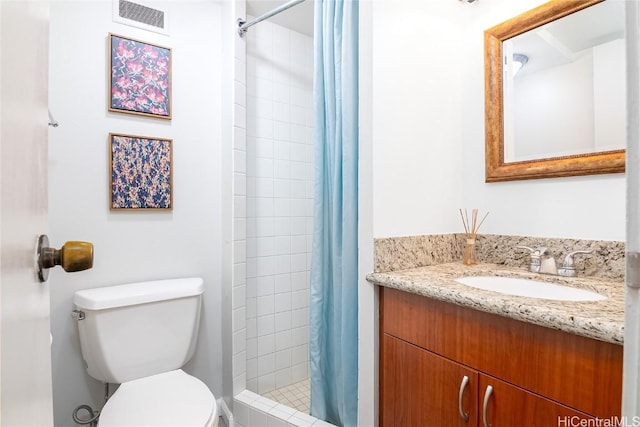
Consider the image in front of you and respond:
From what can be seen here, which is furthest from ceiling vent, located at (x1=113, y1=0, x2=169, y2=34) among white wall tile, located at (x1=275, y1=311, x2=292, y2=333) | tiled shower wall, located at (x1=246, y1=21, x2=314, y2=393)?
white wall tile, located at (x1=275, y1=311, x2=292, y2=333)

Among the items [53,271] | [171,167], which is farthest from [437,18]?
[53,271]

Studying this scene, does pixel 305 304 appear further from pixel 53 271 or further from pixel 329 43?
pixel 329 43

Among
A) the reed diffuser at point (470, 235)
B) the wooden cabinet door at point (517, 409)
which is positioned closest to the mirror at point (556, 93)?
the reed diffuser at point (470, 235)

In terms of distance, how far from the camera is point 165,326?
58.2 inches

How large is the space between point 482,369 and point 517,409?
0.36ft

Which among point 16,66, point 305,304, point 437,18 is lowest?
point 305,304

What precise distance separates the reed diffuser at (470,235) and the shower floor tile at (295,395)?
3.92ft

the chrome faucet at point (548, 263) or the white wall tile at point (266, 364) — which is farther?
the white wall tile at point (266, 364)

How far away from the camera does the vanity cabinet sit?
699 mm

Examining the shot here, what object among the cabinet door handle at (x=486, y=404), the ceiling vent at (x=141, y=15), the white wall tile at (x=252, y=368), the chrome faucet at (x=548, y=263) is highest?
the ceiling vent at (x=141, y=15)

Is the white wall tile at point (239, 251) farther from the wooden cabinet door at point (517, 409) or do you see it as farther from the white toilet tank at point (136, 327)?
the wooden cabinet door at point (517, 409)

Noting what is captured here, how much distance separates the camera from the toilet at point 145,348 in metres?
1.18

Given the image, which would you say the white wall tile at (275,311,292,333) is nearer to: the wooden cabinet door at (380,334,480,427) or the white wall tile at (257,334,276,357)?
the white wall tile at (257,334,276,357)

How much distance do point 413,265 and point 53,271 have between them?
1542 millimetres
